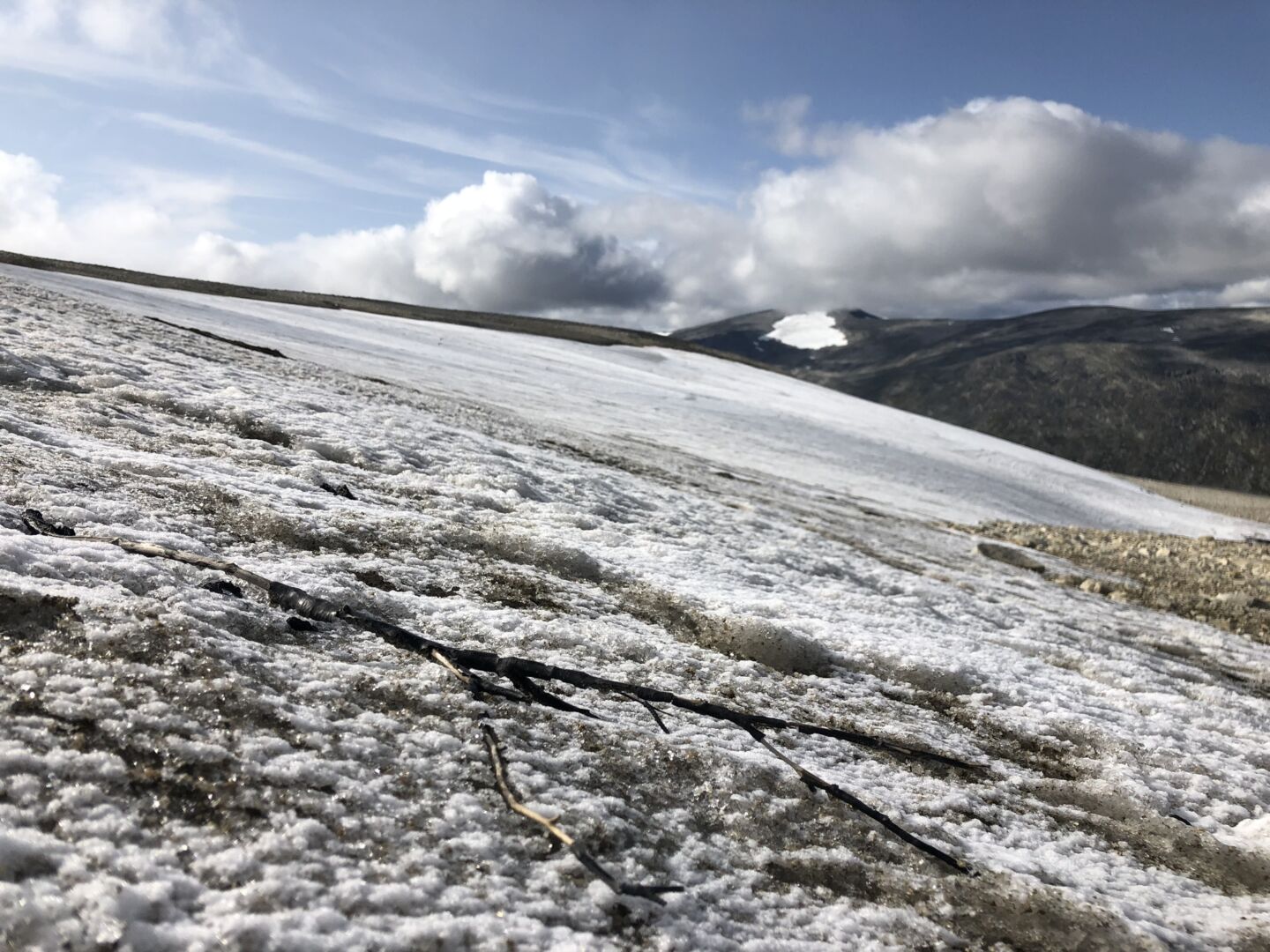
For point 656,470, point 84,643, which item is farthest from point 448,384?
point 84,643

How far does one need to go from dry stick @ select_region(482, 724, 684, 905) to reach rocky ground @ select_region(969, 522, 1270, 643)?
10537 millimetres

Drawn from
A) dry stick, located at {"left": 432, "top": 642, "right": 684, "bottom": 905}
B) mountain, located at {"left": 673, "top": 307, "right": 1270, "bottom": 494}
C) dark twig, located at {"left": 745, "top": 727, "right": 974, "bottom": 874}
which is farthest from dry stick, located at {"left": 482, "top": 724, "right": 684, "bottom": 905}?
mountain, located at {"left": 673, "top": 307, "right": 1270, "bottom": 494}

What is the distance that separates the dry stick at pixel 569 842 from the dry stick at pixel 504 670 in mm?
582

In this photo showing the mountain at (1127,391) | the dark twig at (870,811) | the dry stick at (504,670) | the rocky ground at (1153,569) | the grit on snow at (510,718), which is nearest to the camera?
the grit on snow at (510,718)

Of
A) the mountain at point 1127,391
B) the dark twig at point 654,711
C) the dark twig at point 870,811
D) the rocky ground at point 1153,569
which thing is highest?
the mountain at point 1127,391

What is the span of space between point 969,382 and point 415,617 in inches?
5210

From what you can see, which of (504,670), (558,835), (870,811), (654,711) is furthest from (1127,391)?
(558,835)

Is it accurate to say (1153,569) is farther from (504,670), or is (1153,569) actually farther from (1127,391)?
(1127,391)

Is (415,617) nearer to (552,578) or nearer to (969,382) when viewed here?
(552,578)

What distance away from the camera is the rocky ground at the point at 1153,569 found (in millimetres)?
10977

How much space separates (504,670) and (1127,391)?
12296 cm

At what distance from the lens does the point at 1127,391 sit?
346 feet

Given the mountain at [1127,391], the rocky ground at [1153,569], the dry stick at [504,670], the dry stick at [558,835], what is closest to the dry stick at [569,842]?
the dry stick at [558,835]

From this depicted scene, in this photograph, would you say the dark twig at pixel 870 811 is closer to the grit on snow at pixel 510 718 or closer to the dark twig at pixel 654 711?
the grit on snow at pixel 510 718
